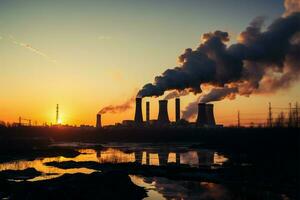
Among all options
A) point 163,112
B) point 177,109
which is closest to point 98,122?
point 177,109

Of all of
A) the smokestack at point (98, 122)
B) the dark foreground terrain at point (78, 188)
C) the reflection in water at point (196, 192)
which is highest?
the smokestack at point (98, 122)

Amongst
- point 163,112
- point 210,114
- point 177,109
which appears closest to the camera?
point 163,112

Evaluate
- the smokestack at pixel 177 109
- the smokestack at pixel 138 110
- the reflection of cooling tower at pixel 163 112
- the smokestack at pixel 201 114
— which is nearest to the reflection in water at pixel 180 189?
the smokestack at pixel 138 110

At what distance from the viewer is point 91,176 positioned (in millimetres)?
23219

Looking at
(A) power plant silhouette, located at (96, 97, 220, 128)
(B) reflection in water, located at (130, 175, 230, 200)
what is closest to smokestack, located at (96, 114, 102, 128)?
(A) power plant silhouette, located at (96, 97, 220, 128)

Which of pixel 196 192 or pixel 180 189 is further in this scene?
pixel 180 189

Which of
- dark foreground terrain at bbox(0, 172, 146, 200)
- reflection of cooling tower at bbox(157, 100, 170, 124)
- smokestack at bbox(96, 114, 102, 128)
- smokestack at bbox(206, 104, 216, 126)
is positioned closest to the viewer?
dark foreground terrain at bbox(0, 172, 146, 200)

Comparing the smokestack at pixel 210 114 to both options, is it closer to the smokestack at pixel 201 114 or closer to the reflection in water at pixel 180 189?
the smokestack at pixel 201 114

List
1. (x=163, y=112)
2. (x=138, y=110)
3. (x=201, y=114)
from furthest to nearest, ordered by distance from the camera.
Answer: (x=201, y=114) < (x=163, y=112) < (x=138, y=110)

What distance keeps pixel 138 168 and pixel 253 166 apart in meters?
10.6

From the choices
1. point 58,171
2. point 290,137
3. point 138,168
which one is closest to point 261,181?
point 138,168

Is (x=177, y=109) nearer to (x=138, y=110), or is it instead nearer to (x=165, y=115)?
(x=165, y=115)

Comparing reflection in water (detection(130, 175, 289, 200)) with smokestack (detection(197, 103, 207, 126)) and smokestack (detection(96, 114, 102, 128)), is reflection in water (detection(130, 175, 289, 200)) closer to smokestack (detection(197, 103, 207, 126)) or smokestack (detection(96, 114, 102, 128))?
smokestack (detection(197, 103, 207, 126))

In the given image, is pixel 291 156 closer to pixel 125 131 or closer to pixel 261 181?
pixel 261 181
